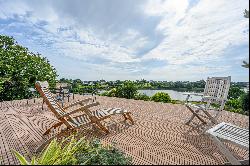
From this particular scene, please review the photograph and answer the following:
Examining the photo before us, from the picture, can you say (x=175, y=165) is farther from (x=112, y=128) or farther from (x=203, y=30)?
(x=203, y=30)

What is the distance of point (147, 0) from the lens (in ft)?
23.3

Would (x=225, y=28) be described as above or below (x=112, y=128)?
above

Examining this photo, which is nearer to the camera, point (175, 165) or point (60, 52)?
point (175, 165)

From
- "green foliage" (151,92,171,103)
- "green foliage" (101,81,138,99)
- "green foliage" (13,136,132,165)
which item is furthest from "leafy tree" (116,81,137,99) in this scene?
"green foliage" (13,136,132,165)

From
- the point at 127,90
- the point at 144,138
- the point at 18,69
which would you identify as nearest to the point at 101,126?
the point at 144,138

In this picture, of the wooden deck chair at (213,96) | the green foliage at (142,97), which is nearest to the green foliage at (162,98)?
the green foliage at (142,97)

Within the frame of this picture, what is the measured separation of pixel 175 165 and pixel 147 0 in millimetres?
4954

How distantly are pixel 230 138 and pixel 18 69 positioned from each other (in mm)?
9955

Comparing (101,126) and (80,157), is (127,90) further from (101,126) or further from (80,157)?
(80,157)

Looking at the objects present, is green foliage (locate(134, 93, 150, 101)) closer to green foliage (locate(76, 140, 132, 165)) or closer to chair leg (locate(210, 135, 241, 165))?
green foliage (locate(76, 140, 132, 165))

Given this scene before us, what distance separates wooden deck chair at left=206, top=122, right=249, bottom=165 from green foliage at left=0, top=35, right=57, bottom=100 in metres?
9.12

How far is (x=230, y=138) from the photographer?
10.4 ft

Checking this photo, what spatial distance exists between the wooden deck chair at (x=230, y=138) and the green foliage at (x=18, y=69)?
9.12 m

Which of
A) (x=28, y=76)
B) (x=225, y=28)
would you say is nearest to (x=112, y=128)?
(x=225, y=28)
